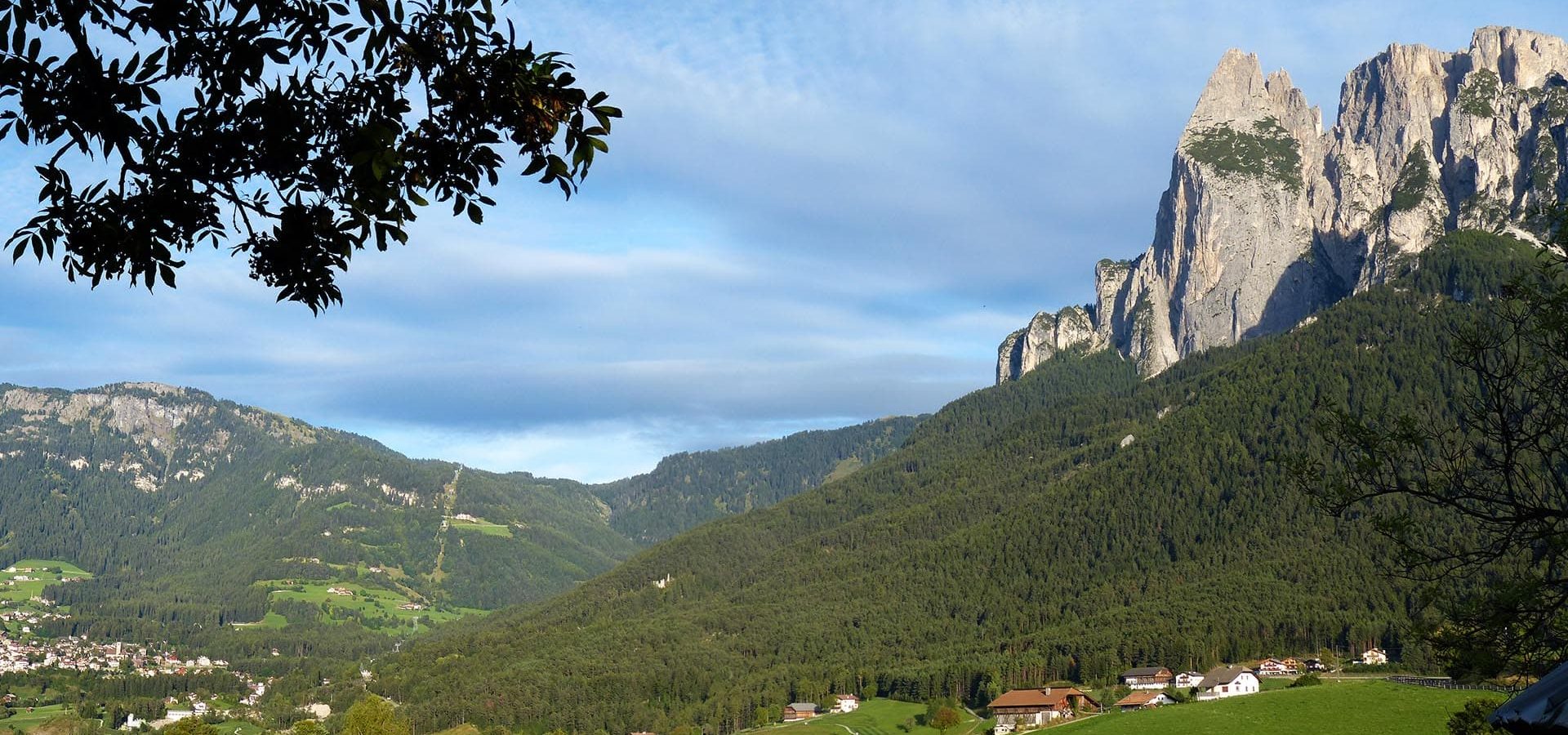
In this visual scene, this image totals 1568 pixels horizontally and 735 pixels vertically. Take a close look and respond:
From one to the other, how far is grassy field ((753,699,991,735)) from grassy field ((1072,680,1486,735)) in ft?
67.9

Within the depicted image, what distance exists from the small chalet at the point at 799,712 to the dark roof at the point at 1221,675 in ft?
138

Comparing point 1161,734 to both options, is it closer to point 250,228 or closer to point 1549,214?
point 1549,214

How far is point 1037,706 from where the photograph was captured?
113750mm

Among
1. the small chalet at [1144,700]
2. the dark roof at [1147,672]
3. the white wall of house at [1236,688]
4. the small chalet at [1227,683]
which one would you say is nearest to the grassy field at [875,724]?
the small chalet at [1144,700]

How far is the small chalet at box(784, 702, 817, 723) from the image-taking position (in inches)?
5414

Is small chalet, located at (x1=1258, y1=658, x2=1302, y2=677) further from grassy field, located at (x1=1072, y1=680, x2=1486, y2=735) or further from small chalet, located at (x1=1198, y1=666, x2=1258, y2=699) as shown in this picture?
grassy field, located at (x1=1072, y1=680, x2=1486, y2=735)

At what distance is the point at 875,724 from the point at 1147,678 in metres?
29.6

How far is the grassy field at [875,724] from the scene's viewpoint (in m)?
116

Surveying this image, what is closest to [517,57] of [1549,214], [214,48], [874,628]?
[214,48]

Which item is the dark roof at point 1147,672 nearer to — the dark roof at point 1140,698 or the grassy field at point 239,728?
the dark roof at point 1140,698

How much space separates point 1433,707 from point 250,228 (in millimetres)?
90903

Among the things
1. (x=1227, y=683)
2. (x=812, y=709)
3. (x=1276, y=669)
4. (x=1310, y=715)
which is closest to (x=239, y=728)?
(x=812, y=709)

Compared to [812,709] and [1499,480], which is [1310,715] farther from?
[1499,480]

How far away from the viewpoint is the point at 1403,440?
16.5 m
